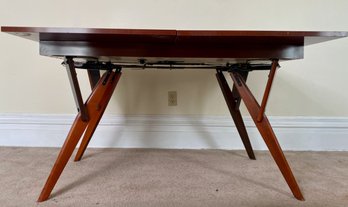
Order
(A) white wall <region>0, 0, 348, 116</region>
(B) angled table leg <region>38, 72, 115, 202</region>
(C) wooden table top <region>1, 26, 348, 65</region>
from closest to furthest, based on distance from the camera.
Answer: (C) wooden table top <region>1, 26, 348, 65</region> < (B) angled table leg <region>38, 72, 115, 202</region> < (A) white wall <region>0, 0, 348, 116</region>

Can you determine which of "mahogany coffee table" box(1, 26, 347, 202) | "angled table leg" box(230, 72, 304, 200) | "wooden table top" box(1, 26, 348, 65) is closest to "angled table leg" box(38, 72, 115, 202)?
"mahogany coffee table" box(1, 26, 347, 202)

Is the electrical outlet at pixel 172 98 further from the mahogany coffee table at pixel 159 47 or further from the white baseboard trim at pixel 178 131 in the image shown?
the mahogany coffee table at pixel 159 47

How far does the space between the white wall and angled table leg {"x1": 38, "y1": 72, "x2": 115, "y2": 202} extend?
641 mm

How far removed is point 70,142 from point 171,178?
47 centimetres

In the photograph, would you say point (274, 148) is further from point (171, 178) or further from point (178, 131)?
point (178, 131)

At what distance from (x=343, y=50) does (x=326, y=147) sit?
65cm

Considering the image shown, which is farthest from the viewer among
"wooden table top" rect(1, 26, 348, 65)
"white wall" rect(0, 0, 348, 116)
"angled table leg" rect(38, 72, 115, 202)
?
"white wall" rect(0, 0, 348, 116)

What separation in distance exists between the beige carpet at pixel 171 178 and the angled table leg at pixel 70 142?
5cm

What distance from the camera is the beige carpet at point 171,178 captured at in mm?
937

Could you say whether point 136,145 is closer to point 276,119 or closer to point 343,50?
point 276,119

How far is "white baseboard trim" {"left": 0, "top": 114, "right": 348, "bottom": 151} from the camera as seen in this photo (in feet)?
5.46

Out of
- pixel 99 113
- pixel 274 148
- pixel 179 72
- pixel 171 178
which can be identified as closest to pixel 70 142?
pixel 99 113

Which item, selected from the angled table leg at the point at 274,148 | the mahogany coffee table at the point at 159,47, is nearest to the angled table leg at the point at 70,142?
the mahogany coffee table at the point at 159,47

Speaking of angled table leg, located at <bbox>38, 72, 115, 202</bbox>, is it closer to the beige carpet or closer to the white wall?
the beige carpet
